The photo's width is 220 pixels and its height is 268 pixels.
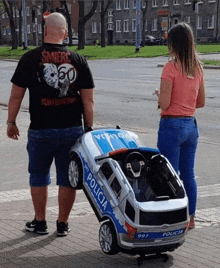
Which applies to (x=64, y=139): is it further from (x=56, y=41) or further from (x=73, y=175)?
(x=56, y=41)

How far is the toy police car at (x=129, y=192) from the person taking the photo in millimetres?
4312

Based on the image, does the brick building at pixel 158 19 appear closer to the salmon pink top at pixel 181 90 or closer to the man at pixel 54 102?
the salmon pink top at pixel 181 90

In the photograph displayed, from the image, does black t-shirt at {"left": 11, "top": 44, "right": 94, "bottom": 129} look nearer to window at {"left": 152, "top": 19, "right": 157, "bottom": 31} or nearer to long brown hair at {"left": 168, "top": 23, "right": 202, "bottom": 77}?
long brown hair at {"left": 168, "top": 23, "right": 202, "bottom": 77}

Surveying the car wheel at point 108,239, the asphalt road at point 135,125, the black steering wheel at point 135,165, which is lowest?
the asphalt road at point 135,125

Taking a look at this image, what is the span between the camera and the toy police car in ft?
14.1

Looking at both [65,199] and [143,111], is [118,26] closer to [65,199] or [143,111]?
[143,111]

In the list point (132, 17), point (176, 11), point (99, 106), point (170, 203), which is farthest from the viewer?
point (132, 17)

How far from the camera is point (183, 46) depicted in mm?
5086

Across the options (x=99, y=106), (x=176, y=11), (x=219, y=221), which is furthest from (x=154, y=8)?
(x=219, y=221)

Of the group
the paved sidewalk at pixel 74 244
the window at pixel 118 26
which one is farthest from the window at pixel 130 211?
the window at pixel 118 26

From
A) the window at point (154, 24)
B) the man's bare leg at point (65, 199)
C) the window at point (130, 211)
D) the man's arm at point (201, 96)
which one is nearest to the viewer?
the window at point (130, 211)

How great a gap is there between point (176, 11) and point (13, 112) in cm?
8064

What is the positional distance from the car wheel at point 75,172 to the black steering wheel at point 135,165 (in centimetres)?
46

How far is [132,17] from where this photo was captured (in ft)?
304
